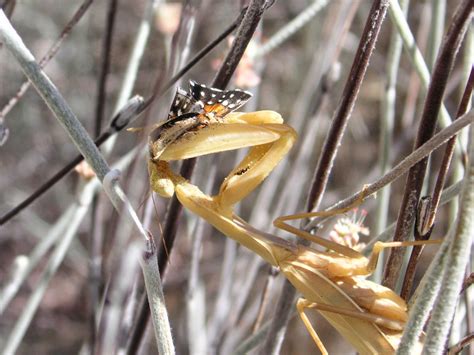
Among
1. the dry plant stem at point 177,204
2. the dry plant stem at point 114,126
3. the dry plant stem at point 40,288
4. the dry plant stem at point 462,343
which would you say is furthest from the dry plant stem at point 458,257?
the dry plant stem at point 40,288

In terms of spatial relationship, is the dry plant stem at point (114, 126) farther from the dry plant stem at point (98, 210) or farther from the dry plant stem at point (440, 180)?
the dry plant stem at point (440, 180)

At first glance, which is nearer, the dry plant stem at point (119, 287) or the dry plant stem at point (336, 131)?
the dry plant stem at point (119, 287)

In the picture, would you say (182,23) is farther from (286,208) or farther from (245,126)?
(286,208)

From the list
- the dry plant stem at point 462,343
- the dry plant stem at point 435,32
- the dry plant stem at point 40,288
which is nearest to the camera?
the dry plant stem at point 462,343

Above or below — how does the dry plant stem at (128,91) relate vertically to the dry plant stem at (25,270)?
above

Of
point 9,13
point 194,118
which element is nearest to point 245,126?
point 194,118
